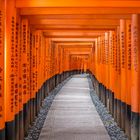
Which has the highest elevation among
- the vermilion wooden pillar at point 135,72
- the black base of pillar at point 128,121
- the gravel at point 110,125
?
the vermilion wooden pillar at point 135,72

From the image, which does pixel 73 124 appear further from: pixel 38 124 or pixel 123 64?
pixel 123 64

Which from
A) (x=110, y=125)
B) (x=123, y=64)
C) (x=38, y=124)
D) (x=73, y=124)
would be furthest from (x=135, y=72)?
(x=38, y=124)

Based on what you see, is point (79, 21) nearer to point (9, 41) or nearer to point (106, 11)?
point (106, 11)

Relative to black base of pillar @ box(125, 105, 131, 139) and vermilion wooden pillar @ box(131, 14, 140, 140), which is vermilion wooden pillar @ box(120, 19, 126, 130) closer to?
black base of pillar @ box(125, 105, 131, 139)

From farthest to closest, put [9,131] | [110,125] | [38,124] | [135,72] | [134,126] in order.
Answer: [38,124]
[110,125]
[134,126]
[135,72]
[9,131]

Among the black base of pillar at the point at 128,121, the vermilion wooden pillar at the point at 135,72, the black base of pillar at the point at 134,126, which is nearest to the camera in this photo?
Result: the vermilion wooden pillar at the point at 135,72

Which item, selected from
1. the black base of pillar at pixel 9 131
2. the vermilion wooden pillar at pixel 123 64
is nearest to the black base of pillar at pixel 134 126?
the vermilion wooden pillar at pixel 123 64

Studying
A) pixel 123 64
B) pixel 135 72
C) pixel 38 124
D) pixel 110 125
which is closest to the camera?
pixel 135 72

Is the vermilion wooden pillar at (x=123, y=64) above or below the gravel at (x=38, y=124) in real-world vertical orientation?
above

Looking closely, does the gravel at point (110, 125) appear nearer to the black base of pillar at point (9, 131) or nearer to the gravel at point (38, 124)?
the gravel at point (38, 124)

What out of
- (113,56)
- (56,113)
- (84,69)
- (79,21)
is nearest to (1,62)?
(79,21)

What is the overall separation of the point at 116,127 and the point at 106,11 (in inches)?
168

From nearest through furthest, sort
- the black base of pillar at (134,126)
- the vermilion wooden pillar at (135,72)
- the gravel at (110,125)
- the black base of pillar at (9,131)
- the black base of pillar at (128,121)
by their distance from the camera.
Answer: the black base of pillar at (9,131)
the vermilion wooden pillar at (135,72)
the black base of pillar at (134,126)
the black base of pillar at (128,121)
the gravel at (110,125)

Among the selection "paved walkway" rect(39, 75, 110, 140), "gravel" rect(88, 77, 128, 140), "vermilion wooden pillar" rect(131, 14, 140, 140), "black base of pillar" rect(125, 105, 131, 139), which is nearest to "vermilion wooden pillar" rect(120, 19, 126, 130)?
"gravel" rect(88, 77, 128, 140)
